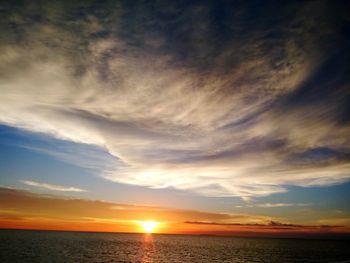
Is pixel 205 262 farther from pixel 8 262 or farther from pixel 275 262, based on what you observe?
pixel 8 262

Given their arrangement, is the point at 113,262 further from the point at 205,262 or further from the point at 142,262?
the point at 205,262

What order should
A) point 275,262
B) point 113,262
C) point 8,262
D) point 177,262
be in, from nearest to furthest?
point 8,262
point 113,262
point 177,262
point 275,262

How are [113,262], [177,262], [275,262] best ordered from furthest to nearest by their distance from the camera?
[275,262] < [177,262] < [113,262]

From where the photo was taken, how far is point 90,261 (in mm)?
76000

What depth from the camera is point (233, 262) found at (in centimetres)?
8562

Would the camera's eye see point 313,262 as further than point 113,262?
Yes

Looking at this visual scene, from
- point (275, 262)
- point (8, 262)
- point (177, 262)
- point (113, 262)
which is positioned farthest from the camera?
point (275, 262)

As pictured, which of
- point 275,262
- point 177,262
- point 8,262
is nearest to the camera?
point 8,262

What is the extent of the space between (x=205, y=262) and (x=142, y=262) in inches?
723

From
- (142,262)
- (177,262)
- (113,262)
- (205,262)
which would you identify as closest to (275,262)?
(205,262)

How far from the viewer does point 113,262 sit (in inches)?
2955

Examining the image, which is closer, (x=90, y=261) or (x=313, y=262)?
(x=90, y=261)

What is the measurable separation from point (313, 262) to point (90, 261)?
62.7 metres

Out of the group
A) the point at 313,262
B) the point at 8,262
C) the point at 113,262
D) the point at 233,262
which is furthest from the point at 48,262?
the point at 313,262
